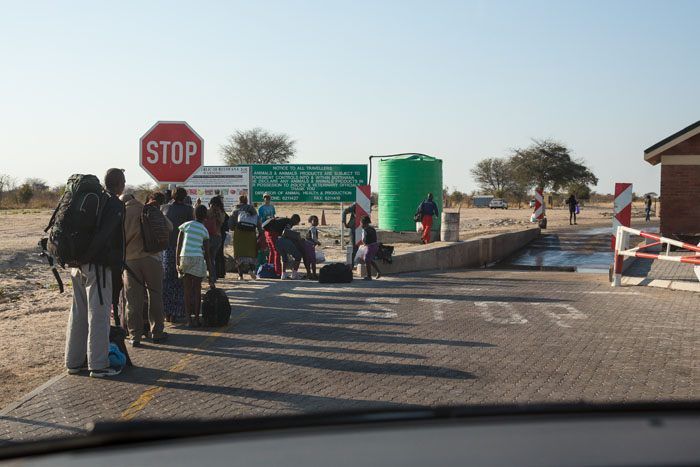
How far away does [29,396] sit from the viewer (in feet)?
25.5

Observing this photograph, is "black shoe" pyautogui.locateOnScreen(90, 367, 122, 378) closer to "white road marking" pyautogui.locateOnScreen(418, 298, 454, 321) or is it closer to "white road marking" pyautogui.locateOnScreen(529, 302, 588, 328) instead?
"white road marking" pyautogui.locateOnScreen(418, 298, 454, 321)

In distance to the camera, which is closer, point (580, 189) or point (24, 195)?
point (24, 195)

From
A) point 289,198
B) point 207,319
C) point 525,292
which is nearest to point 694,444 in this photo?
point 207,319

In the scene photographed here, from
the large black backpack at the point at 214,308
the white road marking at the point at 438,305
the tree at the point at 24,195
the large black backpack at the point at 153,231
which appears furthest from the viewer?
the tree at the point at 24,195

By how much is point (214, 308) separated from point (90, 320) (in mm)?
3163

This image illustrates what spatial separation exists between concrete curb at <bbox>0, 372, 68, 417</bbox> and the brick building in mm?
22711

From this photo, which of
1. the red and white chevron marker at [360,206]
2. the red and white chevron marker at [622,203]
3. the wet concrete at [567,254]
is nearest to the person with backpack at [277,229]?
the red and white chevron marker at [360,206]

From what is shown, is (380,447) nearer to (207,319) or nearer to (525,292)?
(207,319)

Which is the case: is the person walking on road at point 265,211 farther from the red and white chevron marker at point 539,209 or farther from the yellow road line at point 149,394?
the red and white chevron marker at point 539,209

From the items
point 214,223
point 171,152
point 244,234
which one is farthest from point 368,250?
point 171,152

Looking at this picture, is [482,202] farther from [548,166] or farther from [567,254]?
[567,254]

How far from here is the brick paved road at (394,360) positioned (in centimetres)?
743

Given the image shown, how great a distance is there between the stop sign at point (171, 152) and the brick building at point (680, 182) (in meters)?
17.7

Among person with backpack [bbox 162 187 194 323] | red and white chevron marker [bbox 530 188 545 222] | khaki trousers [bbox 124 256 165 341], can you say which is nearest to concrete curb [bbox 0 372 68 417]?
khaki trousers [bbox 124 256 165 341]
